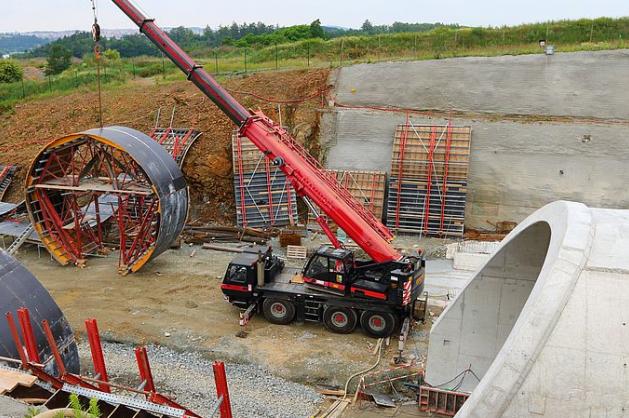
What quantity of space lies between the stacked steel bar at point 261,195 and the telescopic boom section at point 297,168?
6678 millimetres

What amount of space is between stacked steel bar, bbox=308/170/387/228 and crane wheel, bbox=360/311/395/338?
334 inches

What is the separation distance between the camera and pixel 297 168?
1529 centimetres

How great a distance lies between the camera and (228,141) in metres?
24.7

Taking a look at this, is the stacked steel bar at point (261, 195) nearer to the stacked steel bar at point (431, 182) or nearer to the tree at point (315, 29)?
the stacked steel bar at point (431, 182)

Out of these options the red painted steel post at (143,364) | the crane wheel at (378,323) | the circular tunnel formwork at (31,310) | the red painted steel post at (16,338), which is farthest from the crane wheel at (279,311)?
the red painted steel post at (16,338)

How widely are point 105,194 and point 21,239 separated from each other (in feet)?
13.4

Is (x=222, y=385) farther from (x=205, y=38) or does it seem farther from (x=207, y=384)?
(x=205, y=38)

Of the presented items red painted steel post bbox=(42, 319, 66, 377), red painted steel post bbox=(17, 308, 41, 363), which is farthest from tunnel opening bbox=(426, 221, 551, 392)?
red painted steel post bbox=(17, 308, 41, 363)

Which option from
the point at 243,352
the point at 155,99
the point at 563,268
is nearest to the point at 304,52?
the point at 155,99

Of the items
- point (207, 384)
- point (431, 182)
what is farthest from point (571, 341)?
point (431, 182)

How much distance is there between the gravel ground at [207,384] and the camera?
11.6 meters

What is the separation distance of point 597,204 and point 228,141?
15.1m

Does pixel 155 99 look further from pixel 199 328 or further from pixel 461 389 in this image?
pixel 461 389

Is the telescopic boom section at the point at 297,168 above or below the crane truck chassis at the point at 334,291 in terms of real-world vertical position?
above
